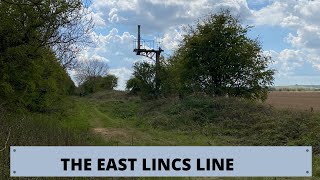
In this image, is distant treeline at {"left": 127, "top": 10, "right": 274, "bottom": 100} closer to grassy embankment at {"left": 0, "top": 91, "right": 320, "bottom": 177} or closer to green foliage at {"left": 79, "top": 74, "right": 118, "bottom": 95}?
grassy embankment at {"left": 0, "top": 91, "right": 320, "bottom": 177}

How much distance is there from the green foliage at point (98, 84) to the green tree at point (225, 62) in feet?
141

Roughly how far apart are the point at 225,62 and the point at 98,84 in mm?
49383

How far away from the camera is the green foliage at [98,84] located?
2825 inches

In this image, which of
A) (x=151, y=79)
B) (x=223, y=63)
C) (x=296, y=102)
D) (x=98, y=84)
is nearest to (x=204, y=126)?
(x=223, y=63)

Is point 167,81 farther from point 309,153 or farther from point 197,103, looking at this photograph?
point 309,153

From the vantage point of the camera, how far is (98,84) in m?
74.9

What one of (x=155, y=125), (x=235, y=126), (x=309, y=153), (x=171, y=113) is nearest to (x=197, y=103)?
(x=171, y=113)

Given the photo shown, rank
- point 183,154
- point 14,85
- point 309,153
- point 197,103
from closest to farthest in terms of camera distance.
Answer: point 183,154 → point 309,153 → point 14,85 → point 197,103

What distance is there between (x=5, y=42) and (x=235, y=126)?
11031 millimetres

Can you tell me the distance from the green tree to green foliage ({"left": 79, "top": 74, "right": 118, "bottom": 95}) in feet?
141

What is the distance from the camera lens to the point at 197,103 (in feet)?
81.4

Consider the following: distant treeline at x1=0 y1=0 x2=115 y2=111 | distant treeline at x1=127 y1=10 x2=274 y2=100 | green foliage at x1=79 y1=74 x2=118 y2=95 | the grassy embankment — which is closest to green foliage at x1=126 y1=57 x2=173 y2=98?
distant treeline at x1=127 y1=10 x2=274 y2=100

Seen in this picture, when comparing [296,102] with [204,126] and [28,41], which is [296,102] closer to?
[204,126]

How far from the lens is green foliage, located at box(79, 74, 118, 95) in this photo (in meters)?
71.8
